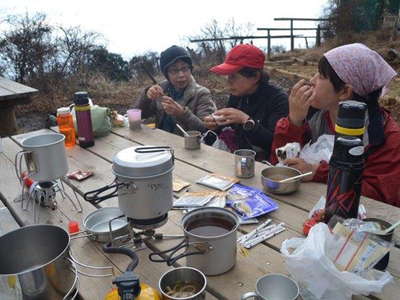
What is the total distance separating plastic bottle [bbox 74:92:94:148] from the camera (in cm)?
229

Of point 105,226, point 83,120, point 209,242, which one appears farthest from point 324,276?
point 83,120

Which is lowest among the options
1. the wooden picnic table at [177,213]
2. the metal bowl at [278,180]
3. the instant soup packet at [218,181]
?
the wooden picnic table at [177,213]

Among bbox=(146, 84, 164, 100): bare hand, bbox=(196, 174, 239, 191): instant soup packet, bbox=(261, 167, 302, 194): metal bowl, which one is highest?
bbox=(146, 84, 164, 100): bare hand

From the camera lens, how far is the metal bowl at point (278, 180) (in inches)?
66.0

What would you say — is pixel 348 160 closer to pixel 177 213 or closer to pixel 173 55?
pixel 177 213

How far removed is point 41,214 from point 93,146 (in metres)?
0.91

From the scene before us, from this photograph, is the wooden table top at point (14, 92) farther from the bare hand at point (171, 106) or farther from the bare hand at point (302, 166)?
the bare hand at point (302, 166)

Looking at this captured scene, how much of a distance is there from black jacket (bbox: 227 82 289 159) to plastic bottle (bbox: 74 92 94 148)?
1005mm

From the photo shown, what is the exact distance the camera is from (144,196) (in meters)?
1.18

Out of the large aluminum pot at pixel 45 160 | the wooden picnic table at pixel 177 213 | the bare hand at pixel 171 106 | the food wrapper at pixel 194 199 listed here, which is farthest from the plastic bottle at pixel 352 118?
the bare hand at pixel 171 106

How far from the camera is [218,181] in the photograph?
6.05ft

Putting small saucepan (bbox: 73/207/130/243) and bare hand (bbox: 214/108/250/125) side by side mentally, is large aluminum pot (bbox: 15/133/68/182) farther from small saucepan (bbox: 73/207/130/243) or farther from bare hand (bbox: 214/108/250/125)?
bare hand (bbox: 214/108/250/125)

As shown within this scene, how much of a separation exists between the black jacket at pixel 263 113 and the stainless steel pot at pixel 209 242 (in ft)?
4.36

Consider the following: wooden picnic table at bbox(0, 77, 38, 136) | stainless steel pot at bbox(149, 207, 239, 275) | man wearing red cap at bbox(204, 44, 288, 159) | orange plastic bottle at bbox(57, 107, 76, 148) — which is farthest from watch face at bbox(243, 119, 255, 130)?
wooden picnic table at bbox(0, 77, 38, 136)
